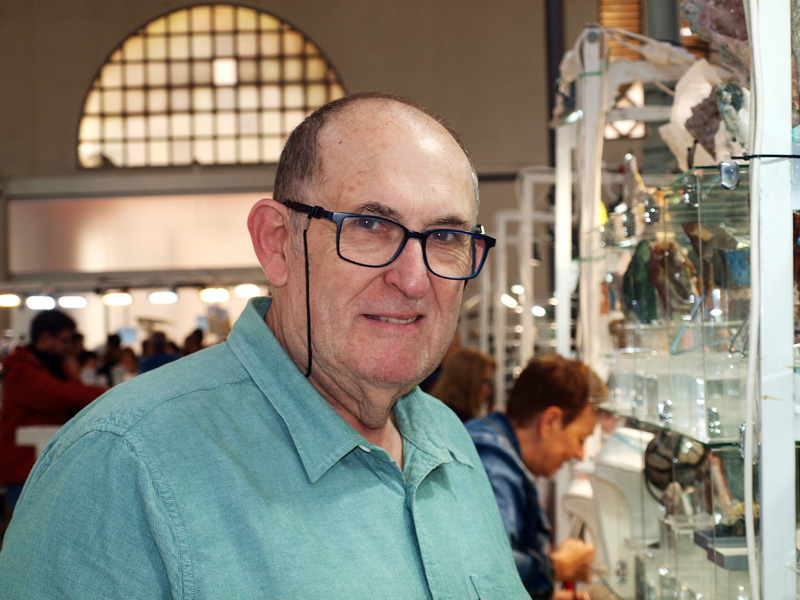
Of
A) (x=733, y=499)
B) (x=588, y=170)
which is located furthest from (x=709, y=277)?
(x=588, y=170)

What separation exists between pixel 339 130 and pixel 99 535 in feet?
1.96

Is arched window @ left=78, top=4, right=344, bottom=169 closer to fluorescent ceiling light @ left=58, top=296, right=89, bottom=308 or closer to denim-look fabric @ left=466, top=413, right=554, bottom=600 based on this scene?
fluorescent ceiling light @ left=58, top=296, right=89, bottom=308

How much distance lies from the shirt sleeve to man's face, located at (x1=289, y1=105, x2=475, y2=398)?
327 mm

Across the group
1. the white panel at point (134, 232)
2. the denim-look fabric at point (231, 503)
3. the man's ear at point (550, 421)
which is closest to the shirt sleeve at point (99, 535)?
the denim-look fabric at point (231, 503)

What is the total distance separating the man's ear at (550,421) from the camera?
2.78 m

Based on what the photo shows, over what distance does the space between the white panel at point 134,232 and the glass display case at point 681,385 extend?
13.0 metres

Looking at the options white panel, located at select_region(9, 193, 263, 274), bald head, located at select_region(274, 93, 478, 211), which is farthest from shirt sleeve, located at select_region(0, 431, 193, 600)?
white panel, located at select_region(9, 193, 263, 274)

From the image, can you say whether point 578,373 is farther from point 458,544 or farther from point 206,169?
point 206,169

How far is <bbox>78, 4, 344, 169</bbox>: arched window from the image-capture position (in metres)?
15.1

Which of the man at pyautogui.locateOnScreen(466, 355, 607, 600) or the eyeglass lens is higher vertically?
the eyeglass lens

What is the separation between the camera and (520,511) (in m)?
2.43

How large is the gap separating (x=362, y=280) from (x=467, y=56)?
14653 millimetres

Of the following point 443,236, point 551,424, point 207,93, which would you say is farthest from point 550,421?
point 207,93

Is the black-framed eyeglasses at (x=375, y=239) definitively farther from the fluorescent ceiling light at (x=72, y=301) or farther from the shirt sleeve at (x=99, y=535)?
the fluorescent ceiling light at (x=72, y=301)
